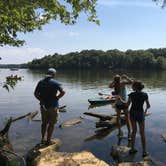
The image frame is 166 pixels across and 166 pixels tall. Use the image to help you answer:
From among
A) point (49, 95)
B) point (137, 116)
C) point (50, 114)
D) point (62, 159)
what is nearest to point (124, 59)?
point (50, 114)

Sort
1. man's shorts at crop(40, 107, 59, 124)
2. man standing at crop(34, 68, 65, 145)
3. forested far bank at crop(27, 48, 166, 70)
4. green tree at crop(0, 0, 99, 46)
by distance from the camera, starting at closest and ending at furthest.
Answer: green tree at crop(0, 0, 99, 46) → man standing at crop(34, 68, 65, 145) → man's shorts at crop(40, 107, 59, 124) → forested far bank at crop(27, 48, 166, 70)

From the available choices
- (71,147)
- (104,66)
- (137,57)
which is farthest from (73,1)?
(104,66)

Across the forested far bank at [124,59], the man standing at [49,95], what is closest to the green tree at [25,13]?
the man standing at [49,95]

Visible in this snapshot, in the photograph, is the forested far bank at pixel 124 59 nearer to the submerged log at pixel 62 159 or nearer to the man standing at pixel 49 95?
the man standing at pixel 49 95

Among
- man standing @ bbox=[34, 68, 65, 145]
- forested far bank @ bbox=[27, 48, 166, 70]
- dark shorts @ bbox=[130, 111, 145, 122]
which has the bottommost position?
forested far bank @ bbox=[27, 48, 166, 70]

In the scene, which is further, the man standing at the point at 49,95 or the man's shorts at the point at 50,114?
the man's shorts at the point at 50,114

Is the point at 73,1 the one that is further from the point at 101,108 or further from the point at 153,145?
the point at 101,108

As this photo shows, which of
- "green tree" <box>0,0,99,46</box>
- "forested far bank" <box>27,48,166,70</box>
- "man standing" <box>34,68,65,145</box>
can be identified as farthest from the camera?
"forested far bank" <box>27,48,166,70</box>

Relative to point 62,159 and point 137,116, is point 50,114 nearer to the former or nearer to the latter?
point 62,159

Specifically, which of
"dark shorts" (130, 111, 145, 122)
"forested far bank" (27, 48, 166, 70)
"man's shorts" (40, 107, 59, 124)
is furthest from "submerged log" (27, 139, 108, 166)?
"forested far bank" (27, 48, 166, 70)

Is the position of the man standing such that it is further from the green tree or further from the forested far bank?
the forested far bank

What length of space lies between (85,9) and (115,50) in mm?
189860

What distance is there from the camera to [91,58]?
641 ft

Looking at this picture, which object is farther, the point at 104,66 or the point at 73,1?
the point at 104,66
